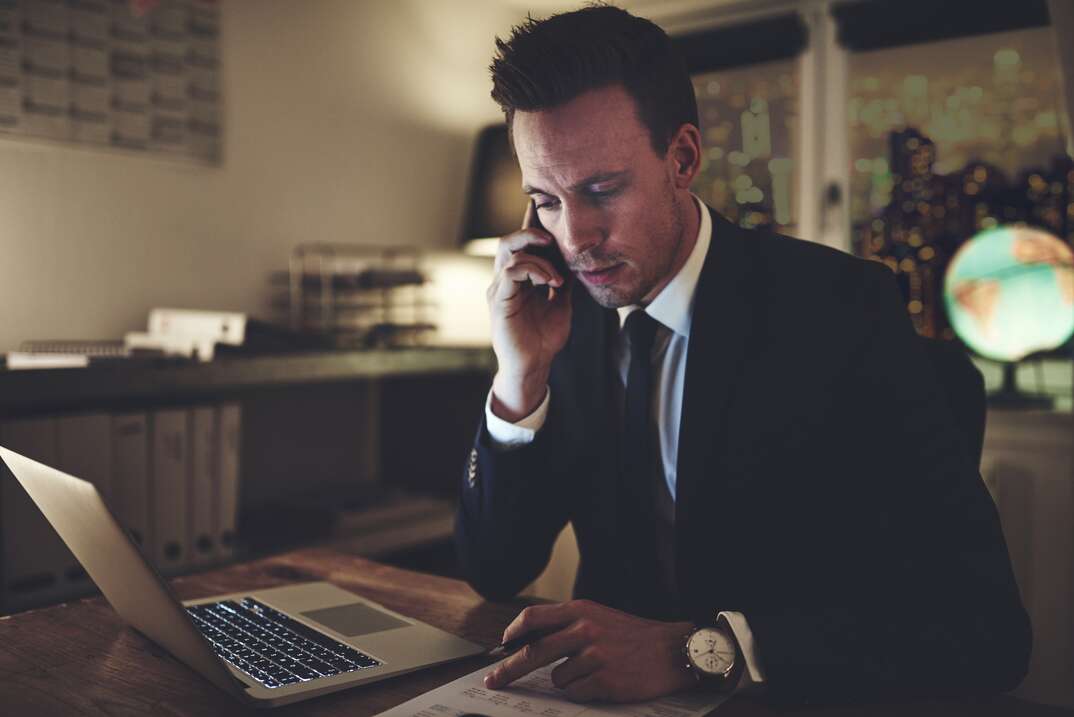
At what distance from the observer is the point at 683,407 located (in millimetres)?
1073

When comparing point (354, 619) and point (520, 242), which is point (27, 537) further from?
point (520, 242)

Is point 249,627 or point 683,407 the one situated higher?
point 683,407

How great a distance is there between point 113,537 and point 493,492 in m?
0.52

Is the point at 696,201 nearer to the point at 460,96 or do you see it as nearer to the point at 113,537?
the point at 113,537

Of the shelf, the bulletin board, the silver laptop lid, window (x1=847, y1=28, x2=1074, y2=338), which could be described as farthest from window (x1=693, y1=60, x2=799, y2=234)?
the silver laptop lid

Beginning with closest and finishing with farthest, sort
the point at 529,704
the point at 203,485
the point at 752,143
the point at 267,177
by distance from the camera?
the point at 529,704, the point at 203,485, the point at 267,177, the point at 752,143

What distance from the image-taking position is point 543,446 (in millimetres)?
1170

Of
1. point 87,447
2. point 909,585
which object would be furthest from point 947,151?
point 87,447

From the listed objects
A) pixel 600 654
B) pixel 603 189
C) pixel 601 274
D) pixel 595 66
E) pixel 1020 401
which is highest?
pixel 595 66

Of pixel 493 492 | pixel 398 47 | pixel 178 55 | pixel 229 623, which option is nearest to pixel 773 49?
pixel 398 47

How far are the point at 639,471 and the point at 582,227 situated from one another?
340 millimetres

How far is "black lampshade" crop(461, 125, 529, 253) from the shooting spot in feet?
8.85

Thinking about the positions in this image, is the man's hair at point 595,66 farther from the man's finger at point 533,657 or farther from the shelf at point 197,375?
the shelf at point 197,375

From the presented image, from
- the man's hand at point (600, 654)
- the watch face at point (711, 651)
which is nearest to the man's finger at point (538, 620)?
the man's hand at point (600, 654)
